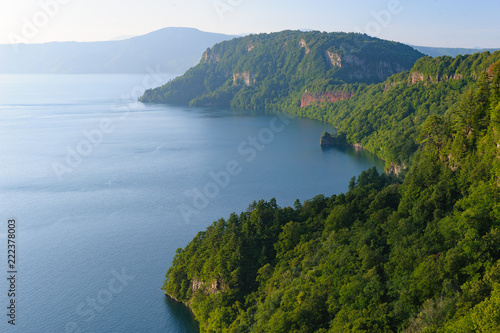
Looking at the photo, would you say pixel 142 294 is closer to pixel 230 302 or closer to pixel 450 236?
pixel 230 302

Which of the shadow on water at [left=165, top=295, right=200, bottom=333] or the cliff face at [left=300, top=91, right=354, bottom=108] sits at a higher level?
the cliff face at [left=300, top=91, right=354, bottom=108]

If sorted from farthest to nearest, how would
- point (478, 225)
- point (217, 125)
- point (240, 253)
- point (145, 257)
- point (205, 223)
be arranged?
point (217, 125) → point (205, 223) → point (145, 257) → point (240, 253) → point (478, 225)

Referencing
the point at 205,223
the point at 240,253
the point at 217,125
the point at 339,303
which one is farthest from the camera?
the point at 217,125

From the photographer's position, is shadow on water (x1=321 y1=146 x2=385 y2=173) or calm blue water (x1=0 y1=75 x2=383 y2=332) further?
shadow on water (x1=321 y1=146 x2=385 y2=173)

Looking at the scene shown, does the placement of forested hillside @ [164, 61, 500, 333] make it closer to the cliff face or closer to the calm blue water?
the calm blue water

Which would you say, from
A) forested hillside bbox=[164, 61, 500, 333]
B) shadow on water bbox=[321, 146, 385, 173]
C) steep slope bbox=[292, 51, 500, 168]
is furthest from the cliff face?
forested hillside bbox=[164, 61, 500, 333]

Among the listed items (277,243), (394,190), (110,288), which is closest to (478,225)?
(394,190)

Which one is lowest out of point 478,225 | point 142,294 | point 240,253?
point 142,294
